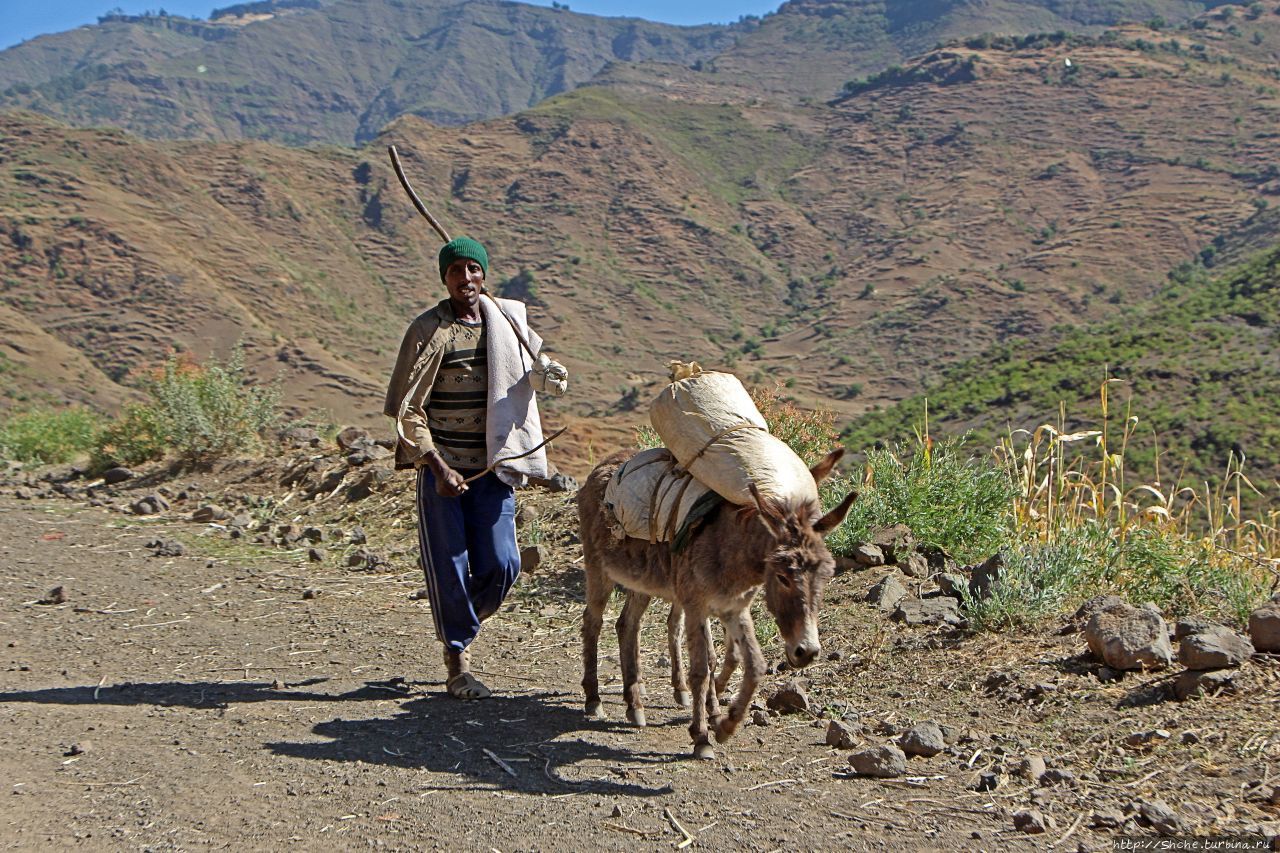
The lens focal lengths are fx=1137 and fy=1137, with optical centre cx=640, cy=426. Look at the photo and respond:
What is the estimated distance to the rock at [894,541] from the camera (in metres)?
7.39

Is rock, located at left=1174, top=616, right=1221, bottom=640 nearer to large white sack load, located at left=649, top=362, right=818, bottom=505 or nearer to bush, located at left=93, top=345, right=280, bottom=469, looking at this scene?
large white sack load, located at left=649, top=362, right=818, bottom=505

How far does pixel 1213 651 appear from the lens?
192 inches

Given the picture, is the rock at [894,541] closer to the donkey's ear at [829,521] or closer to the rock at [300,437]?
the donkey's ear at [829,521]

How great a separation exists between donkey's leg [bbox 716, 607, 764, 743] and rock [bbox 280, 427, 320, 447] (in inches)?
354

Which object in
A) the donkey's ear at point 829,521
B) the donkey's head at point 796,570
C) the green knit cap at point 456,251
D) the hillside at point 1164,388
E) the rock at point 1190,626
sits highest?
the green knit cap at point 456,251

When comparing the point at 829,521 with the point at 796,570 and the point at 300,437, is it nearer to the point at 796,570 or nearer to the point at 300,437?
the point at 796,570

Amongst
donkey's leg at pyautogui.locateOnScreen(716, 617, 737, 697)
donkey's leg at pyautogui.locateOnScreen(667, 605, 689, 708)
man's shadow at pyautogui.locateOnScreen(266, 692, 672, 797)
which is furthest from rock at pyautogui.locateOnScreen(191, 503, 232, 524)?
donkey's leg at pyautogui.locateOnScreen(716, 617, 737, 697)

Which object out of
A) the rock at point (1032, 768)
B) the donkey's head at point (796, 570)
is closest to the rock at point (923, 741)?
the rock at point (1032, 768)

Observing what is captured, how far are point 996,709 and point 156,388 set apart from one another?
34.1ft

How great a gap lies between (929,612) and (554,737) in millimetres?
2372

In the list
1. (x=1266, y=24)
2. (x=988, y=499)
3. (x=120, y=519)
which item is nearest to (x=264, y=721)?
(x=988, y=499)

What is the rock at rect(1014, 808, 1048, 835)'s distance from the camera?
3.92 meters

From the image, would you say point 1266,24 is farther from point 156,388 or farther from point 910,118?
point 156,388

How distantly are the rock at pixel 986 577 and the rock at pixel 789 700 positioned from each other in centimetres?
139
